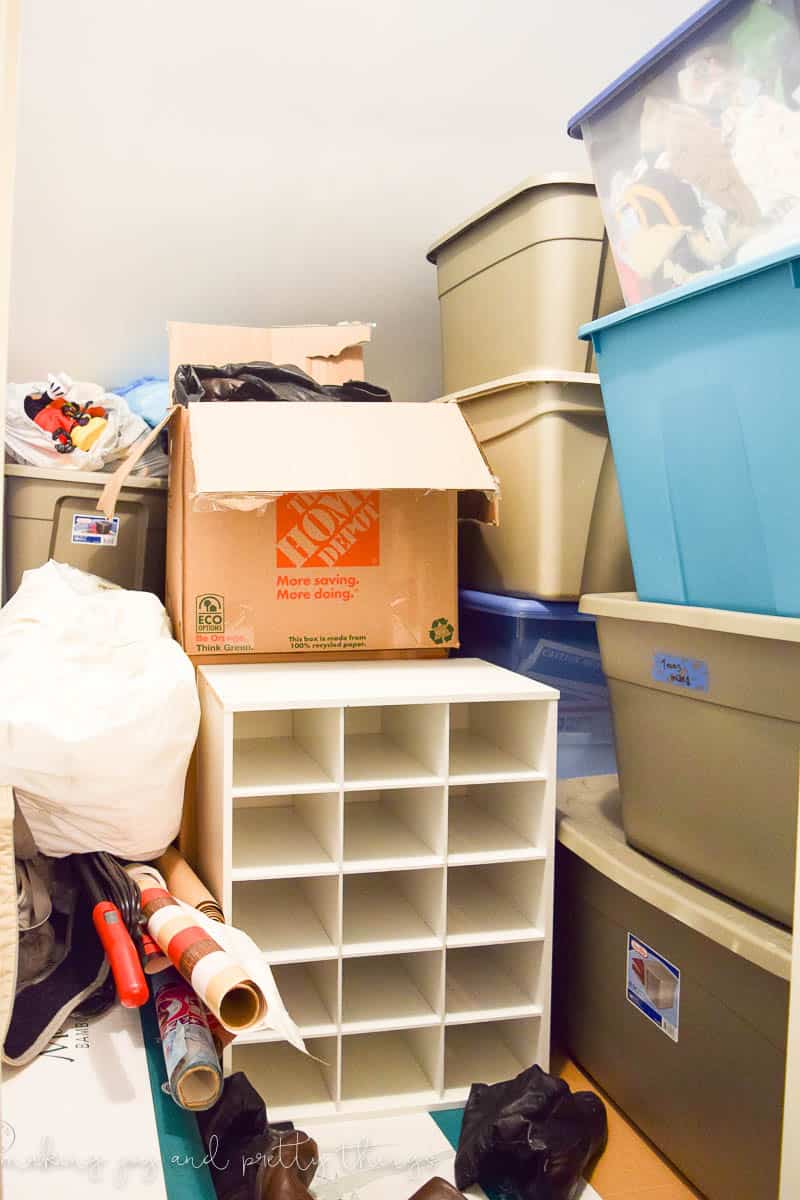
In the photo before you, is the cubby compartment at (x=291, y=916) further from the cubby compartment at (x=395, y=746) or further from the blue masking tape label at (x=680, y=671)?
the blue masking tape label at (x=680, y=671)

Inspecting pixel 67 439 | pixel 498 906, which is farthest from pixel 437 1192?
pixel 67 439

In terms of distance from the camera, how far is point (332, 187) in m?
2.00

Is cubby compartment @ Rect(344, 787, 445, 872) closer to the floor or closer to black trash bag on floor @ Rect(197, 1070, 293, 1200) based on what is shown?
black trash bag on floor @ Rect(197, 1070, 293, 1200)

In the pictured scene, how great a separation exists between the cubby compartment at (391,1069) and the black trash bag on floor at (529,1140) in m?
0.12

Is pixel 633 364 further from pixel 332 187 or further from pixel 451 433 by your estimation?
pixel 332 187

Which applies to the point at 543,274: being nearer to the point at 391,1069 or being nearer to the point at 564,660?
the point at 564,660

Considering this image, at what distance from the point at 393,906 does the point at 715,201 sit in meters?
1.08

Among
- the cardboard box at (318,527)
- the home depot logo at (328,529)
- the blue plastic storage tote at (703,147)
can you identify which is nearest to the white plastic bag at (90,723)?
the cardboard box at (318,527)

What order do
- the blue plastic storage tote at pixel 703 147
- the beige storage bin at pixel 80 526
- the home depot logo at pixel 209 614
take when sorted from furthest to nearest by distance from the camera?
the beige storage bin at pixel 80 526
the home depot logo at pixel 209 614
the blue plastic storage tote at pixel 703 147

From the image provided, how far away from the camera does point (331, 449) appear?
1.48 meters

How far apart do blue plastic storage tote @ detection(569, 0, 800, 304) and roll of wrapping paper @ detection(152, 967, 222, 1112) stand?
3.52 ft

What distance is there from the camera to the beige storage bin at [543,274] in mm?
1575

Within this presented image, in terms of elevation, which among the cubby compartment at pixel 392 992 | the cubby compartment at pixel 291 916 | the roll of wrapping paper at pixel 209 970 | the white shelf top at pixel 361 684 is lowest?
the cubby compartment at pixel 392 992

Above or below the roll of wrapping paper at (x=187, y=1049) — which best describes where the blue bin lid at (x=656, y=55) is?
above
